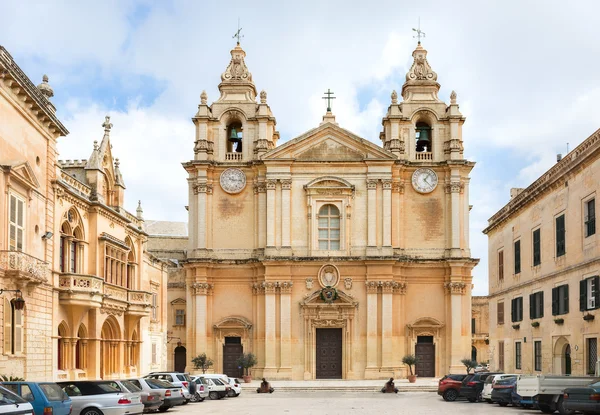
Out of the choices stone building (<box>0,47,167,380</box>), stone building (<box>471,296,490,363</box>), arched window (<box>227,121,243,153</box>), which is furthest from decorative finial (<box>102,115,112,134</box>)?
stone building (<box>471,296,490,363</box>)

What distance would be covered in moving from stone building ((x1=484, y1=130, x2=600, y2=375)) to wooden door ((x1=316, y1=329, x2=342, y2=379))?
29.1 feet

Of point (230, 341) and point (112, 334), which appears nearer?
point (112, 334)

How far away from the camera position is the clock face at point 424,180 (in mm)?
51344

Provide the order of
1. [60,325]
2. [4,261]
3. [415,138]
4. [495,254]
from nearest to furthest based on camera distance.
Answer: [4,261], [60,325], [495,254], [415,138]

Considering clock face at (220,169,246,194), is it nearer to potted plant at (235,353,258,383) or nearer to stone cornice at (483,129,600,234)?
potted plant at (235,353,258,383)

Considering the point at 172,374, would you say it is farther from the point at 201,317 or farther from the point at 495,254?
the point at 495,254

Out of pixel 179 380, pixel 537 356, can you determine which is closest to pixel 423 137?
pixel 537 356

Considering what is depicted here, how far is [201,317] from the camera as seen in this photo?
165 ft

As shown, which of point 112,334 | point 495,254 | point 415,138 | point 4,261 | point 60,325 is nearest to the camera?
point 4,261

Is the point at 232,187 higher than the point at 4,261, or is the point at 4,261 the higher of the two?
the point at 232,187

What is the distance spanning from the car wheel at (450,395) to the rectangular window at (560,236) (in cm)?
709

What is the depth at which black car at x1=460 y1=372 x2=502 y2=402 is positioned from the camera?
35.3 metres

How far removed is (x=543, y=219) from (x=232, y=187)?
20.0 metres

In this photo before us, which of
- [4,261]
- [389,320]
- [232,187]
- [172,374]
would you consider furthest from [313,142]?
[4,261]
